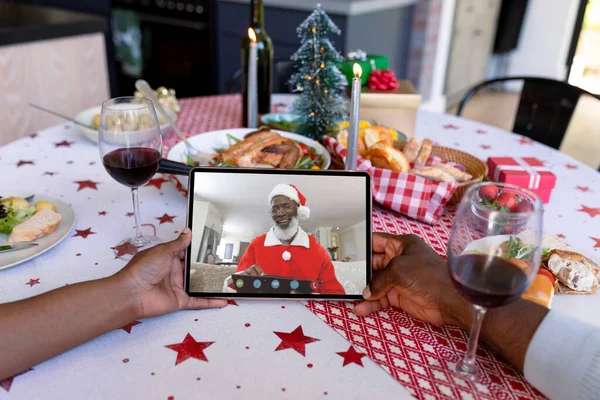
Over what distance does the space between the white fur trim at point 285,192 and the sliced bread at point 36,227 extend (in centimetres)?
43

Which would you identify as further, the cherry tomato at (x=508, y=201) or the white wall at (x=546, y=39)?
the white wall at (x=546, y=39)

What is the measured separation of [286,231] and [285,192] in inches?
2.5

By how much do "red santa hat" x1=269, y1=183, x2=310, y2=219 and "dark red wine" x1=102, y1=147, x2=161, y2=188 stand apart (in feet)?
0.77

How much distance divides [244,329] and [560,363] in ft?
1.37

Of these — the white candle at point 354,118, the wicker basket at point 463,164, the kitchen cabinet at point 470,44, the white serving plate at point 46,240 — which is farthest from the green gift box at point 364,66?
the kitchen cabinet at point 470,44

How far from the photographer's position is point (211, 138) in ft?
4.28

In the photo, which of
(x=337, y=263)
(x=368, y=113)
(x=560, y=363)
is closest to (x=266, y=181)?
(x=337, y=263)

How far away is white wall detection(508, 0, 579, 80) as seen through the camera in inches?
185

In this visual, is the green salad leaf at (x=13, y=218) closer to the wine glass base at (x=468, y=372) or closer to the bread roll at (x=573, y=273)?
the wine glass base at (x=468, y=372)

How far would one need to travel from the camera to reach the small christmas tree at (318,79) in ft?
4.23

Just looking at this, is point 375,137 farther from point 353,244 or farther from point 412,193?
point 353,244

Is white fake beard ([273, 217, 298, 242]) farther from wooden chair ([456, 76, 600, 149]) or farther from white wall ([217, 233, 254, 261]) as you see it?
wooden chair ([456, 76, 600, 149])

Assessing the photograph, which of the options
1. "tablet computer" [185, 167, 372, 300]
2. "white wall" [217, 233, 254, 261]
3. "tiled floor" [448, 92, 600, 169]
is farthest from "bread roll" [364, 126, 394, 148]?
"tiled floor" [448, 92, 600, 169]

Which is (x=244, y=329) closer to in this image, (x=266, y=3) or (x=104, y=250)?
(x=104, y=250)
